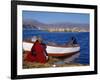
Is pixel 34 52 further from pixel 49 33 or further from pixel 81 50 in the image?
pixel 81 50

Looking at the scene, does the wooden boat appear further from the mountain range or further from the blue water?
the mountain range

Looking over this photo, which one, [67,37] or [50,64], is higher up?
[67,37]

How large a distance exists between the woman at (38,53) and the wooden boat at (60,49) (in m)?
0.04

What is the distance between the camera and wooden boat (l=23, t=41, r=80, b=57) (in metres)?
1.84

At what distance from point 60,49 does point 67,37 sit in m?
0.13

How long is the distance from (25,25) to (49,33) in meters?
0.23

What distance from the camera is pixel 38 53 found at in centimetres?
187

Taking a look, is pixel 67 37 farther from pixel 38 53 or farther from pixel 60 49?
pixel 38 53

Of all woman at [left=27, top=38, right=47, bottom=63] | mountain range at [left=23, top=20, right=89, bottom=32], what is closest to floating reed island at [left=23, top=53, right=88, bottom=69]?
woman at [left=27, top=38, right=47, bottom=63]

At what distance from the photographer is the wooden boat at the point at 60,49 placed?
1837mm

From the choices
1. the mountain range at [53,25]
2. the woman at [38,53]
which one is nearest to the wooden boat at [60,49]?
the woman at [38,53]

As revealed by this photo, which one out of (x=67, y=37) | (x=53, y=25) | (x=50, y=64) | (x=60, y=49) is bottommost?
(x=50, y=64)

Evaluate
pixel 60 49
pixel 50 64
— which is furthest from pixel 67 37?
pixel 50 64

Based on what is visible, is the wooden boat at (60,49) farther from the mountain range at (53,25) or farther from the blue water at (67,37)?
the mountain range at (53,25)
